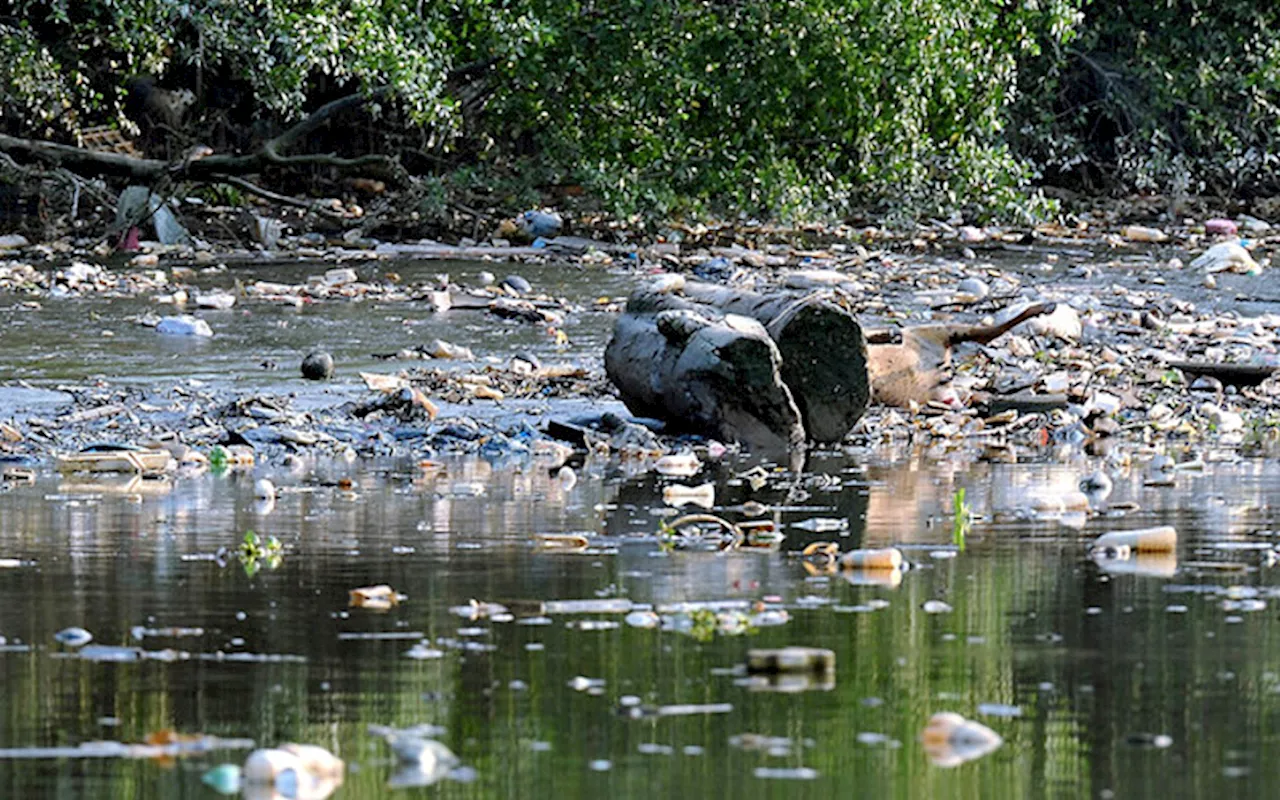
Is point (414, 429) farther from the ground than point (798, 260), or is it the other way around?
point (798, 260)

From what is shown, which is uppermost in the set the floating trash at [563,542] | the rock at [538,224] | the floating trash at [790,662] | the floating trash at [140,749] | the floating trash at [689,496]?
the rock at [538,224]

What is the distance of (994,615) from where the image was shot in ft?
16.7

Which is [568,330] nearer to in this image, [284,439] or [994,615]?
[284,439]

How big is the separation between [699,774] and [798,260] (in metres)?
13.0

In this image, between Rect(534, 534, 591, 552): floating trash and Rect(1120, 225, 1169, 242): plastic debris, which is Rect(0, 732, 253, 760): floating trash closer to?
Rect(534, 534, 591, 552): floating trash

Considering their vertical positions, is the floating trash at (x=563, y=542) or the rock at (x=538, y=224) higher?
the rock at (x=538, y=224)

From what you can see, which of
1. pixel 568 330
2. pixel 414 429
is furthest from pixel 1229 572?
pixel 568 330

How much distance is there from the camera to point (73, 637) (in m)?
4.77

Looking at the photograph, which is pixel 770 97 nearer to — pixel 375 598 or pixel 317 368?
pixel 317 368

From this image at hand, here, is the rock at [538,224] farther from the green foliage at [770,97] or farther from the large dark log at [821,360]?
the large dark log at [821,360]

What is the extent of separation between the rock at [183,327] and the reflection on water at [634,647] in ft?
14.2

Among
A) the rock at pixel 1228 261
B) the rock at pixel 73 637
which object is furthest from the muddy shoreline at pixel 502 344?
the rock at pixel 73 637

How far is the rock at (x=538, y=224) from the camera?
57.4 ft

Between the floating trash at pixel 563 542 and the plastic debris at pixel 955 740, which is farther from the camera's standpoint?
the floating trash at pixel 563 542
